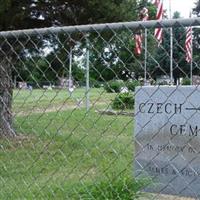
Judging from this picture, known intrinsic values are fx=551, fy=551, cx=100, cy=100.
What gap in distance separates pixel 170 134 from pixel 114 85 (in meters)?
0.55

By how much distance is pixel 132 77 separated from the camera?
12.6 feet

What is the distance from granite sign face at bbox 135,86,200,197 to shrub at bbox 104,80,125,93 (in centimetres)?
Result: 17

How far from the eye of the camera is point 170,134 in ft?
12.8

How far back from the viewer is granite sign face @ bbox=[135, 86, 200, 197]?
3871mm

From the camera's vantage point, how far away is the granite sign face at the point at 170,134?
152 inches

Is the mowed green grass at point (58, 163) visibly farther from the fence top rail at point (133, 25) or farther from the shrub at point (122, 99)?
the fence top rail at point (133, 25)

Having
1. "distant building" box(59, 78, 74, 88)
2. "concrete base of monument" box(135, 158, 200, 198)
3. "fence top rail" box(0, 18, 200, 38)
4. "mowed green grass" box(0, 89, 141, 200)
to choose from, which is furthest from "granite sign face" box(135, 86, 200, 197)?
"fence top rail" box(0, 18, 200, 38)

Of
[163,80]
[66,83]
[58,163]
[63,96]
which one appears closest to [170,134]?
[163,80]

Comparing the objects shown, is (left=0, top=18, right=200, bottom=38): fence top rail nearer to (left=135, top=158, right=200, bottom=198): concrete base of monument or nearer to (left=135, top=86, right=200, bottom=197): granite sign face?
(left=135, top=86, right=200, bottom=197): granite sign face

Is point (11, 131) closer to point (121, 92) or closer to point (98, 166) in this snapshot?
point (98, 166)

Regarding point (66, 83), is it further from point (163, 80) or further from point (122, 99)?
point (122, 99)

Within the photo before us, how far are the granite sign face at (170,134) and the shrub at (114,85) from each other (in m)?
0.17

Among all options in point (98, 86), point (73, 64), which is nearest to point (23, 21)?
point (73, 64)

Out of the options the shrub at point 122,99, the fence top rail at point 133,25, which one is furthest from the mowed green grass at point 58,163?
the fence top rail at point 133,25
